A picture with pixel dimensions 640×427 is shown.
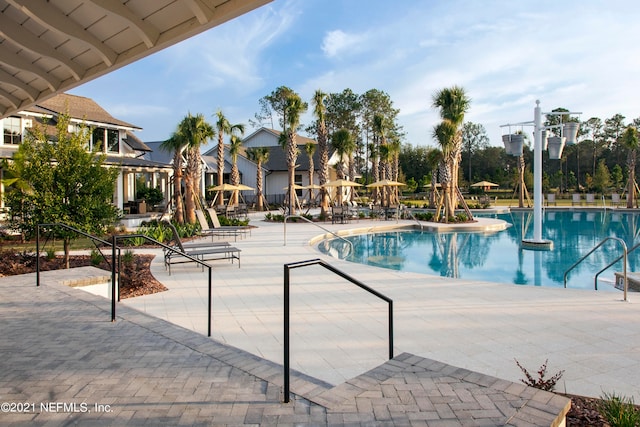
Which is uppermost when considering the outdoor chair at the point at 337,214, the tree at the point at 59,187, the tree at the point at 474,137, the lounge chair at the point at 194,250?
the tree at the point at 474,137

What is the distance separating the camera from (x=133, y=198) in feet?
84.7

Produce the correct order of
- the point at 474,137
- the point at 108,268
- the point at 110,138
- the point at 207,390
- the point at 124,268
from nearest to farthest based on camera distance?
the point at 207,390
the point at 124,268
the point at 108,268
the point at 110,138
the point at 474,137

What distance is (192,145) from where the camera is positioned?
60.3 ft

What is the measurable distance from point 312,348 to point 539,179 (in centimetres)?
1231

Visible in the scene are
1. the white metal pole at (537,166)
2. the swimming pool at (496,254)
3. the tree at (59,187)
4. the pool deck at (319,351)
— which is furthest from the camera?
the white metal pole at (537,166)

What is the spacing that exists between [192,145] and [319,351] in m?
15.3

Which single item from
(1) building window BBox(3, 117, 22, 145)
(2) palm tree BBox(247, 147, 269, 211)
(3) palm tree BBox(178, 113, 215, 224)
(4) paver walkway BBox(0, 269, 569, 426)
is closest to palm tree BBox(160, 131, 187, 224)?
(3) palm tree BBox(178, 113, 215, 224)

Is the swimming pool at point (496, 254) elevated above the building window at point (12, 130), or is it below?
below

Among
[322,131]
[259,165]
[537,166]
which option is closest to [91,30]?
[537,166]

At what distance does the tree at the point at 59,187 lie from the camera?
913cm

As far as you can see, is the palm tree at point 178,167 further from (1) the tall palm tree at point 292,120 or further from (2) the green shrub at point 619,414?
(2) the green shrub at point 619,414

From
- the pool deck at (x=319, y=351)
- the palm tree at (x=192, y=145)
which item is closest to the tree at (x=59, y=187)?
the pool deck at (x=319, y=351)

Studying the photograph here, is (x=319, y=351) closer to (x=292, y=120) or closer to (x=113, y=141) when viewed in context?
(x=292, y=120)

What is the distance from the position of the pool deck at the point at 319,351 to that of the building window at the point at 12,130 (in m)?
13.5
